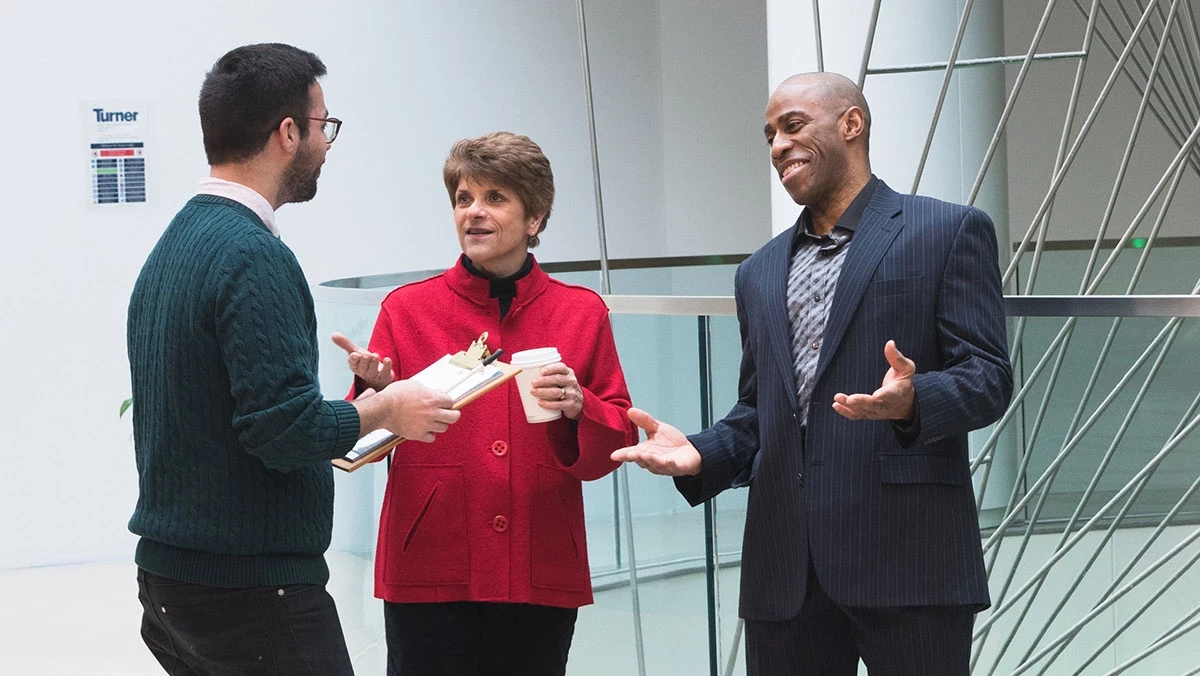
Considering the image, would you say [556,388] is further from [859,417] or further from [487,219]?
[859,417]

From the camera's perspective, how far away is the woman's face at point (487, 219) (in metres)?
2.27

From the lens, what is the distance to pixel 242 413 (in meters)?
1.82

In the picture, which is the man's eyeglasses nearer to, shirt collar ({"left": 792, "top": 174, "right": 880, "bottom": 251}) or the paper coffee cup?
the paper coffee cup

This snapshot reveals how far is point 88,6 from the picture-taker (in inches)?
249

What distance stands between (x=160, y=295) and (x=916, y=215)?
107cm

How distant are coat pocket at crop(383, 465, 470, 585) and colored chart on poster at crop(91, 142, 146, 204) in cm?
462

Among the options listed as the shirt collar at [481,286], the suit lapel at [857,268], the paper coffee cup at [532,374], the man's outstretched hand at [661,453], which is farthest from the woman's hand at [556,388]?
the suit lapel at [857,268]

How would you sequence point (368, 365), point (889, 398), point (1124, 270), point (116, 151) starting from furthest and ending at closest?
point (116, 151)
point (1124, 270)
point (368, 365)
point (889, 398)

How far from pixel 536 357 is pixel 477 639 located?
1.72 feet

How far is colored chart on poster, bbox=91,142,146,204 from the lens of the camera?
6371 mm

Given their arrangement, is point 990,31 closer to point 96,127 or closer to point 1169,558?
point 1169,558

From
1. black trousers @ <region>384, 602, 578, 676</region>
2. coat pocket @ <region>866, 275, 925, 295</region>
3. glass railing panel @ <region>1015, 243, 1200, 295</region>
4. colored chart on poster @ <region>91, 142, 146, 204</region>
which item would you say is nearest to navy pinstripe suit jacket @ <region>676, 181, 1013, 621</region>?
coat pocket @ <region>866, 275, 925, 295</region>

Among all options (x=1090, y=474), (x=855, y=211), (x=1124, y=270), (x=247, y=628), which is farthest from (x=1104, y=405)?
(x=1124, y=270)

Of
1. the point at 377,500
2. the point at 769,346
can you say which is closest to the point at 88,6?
the point at 377,500
